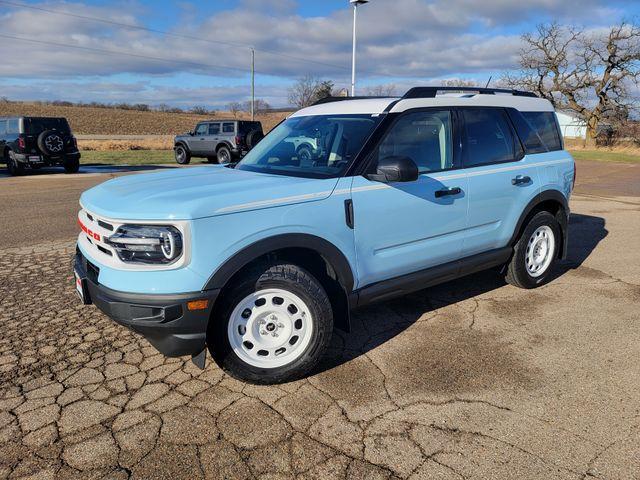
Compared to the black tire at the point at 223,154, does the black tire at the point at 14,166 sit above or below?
below

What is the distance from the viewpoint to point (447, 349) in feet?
12.2

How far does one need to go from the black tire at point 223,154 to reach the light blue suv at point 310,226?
53.2ft

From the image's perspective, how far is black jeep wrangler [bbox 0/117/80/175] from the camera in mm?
15484

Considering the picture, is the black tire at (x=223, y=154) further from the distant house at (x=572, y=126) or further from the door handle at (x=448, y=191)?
the distant house at (x=572, y=126)

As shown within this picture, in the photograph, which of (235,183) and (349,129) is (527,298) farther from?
(235,183)

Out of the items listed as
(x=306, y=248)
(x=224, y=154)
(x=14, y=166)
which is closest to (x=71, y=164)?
(x=14, y=166)

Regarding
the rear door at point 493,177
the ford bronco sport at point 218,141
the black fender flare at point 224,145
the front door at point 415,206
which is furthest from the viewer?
the black fender flare at point 224,145

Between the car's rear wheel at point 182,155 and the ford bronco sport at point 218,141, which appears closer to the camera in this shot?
the ford bronco sport at point 218,141

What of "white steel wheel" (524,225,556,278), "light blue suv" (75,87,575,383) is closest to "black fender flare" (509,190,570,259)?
"light blue suv" (75,87,575,383)

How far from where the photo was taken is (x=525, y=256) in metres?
4.91

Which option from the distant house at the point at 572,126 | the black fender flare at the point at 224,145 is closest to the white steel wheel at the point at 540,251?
the black fender flare at the point at 224,145

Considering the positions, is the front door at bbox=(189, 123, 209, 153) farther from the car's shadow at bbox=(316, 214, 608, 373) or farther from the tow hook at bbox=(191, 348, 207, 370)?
the tow hook at bbox=(191, 348, 207, 370)

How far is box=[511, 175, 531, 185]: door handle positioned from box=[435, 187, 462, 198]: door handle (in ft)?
2.68

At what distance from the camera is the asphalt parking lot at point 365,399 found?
97.7 inches
